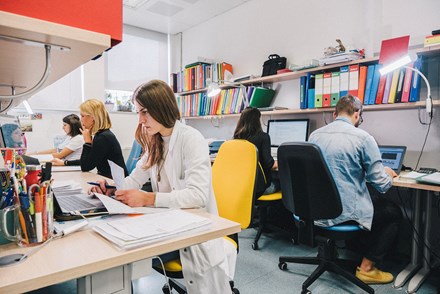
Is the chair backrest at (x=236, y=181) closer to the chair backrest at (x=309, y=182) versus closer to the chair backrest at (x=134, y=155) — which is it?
the chair backrest at (x=309, y=182)

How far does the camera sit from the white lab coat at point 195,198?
1039 millimetres

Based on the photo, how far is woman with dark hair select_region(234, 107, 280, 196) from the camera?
2.60 meters

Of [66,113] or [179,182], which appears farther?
[66,113]

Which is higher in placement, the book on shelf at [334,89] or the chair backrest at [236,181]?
the book on shelf at [334,89]

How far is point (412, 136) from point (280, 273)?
1505 millimetres

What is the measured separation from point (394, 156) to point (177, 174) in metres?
1.82

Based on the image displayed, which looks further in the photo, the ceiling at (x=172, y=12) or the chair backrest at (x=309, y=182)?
the ceiling at (x=172, y=12)

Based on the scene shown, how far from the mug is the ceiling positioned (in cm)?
358

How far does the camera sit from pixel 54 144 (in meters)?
3.86

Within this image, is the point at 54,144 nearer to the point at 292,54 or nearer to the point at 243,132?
the point at 243,132

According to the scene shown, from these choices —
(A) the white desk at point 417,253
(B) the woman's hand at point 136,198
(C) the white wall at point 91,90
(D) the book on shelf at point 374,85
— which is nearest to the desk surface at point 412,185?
(A) the white desk at point 417,253

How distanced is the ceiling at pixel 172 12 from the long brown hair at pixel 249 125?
5.83 feet

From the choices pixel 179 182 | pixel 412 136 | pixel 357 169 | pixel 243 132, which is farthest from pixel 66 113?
pixel 412 136

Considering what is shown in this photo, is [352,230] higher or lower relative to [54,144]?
lower
